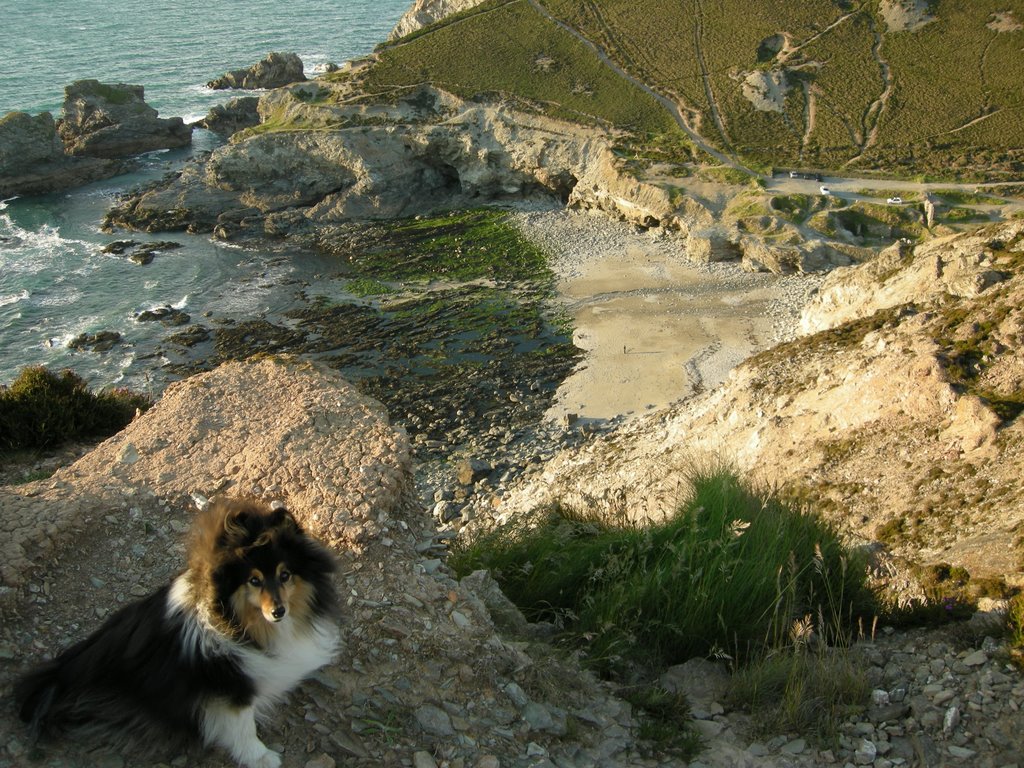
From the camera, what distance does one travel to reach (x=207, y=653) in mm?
5242

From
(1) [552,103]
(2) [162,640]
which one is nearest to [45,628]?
(2) [162,640]

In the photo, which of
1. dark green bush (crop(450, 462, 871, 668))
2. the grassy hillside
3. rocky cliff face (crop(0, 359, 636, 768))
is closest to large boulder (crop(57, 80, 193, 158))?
the grassy hillside

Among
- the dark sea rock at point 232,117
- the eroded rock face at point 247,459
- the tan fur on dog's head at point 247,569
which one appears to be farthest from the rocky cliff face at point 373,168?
the tan fur on dog's head at point 247,569

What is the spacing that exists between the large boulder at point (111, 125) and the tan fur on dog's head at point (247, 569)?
214ft

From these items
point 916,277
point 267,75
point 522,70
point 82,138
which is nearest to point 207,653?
point 916,277

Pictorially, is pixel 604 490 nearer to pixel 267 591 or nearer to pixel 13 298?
pixel 267 591

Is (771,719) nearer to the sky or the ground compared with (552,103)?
nearer to the ground

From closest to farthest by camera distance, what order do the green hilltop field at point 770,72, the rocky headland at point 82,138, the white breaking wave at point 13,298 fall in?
the white breaking wave at point 13,298
the green hilltop field at point 770,72
the rocky headland at point 82,138

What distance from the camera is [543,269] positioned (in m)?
40.9

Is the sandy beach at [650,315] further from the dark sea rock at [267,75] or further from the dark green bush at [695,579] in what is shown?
the dark sea rock at [267,75]

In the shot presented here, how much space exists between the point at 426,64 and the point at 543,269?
2614 centimetres

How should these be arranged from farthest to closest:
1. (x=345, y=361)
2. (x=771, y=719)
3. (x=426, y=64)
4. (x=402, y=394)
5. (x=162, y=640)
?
1. (x=426, y=64)
2. (x=345, y=361)
3. (x=402, y=394)
4. (x=771, y=719)
5. (x=162, y=640)

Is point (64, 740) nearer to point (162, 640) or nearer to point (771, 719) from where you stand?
point (162, 640)

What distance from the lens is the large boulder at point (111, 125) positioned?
6181cm
